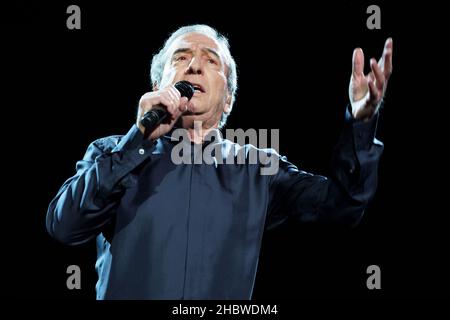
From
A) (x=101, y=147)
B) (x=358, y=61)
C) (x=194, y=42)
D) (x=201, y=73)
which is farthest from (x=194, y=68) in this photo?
(x=358, y=61)

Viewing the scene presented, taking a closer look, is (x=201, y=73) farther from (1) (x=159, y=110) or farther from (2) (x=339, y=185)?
(2) (x=339, y=185)

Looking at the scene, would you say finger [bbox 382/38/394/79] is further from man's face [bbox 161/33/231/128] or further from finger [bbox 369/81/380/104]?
man's face [bbox 161/33/231/128]

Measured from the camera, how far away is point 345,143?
5.00 ft

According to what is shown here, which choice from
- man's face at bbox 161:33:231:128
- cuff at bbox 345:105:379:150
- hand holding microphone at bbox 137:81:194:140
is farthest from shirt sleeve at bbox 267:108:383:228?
hand holding microphone at bbox 137:81:194:140

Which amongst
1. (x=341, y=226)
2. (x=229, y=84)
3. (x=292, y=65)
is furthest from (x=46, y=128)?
(x=341, y=226)

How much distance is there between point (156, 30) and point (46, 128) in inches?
25.1

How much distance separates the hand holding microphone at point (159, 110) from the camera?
1473mm

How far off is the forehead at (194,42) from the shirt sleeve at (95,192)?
0.53 metres

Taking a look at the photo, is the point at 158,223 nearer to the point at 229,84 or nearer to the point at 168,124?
the point at 168,124

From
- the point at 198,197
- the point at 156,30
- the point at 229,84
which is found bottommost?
the point at 198,197

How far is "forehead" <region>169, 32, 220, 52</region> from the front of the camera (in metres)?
1.98

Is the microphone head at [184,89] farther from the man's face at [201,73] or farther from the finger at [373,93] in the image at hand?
the finger at [373,93]

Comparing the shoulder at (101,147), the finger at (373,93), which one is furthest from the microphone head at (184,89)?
the finger at (373,93)

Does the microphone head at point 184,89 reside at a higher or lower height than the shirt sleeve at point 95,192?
higher
